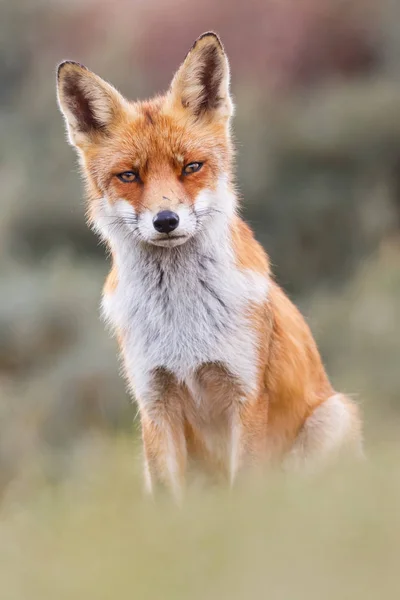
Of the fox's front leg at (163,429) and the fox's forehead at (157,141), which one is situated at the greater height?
the fox's forehead at (157,141)

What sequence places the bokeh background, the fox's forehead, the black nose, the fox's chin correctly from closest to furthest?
the black nose
the fox's chin
the fox's forehead
the bokeh background

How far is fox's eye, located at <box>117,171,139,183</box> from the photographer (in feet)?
16.4

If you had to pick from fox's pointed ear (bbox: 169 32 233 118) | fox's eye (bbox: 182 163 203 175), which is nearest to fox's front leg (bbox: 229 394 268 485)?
fox's eye (bbox: 182 163 203 175)

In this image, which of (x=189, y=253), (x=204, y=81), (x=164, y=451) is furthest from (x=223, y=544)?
(x=204, y=81)

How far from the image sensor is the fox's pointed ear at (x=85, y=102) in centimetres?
521

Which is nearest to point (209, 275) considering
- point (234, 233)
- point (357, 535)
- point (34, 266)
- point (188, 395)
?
point (234, 233)

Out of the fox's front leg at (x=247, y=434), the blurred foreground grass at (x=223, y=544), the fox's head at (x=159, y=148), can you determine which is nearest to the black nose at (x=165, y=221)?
the fox's head at (x=159, y=148)

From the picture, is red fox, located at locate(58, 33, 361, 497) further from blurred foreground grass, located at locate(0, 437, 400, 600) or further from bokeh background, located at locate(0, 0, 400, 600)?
blurred foreground grass, located at locate(0, 437, 400, 600)

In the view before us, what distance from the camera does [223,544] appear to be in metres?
3.22

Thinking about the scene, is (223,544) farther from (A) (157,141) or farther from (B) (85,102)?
(B) (85,102)

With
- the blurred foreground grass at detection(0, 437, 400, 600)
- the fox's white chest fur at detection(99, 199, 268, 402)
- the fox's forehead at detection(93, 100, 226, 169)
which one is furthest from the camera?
the fox's white chest fur at detection(99, 199, 268, 402)

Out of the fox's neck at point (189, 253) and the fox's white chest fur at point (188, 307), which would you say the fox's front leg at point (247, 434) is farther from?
the fox's neck at point (189, 253)

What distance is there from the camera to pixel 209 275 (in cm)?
521

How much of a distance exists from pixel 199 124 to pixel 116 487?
2.15m
